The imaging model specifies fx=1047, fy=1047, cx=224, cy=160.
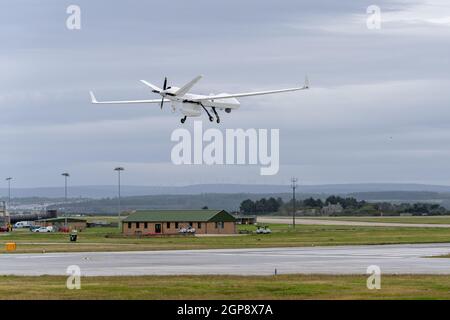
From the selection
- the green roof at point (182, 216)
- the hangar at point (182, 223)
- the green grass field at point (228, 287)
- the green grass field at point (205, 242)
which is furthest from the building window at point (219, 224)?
the green grass field at point (228, 287)

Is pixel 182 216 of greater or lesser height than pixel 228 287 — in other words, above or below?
above

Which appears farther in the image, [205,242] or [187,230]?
[187,230]

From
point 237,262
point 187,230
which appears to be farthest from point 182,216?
point 237,262

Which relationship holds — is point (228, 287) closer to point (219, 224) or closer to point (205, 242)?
point (205, 242)

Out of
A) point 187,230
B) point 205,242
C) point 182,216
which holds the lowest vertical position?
point 205,242

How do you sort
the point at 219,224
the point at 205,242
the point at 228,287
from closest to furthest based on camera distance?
the point at 228,287, the point at 205,242, the point at 219,224

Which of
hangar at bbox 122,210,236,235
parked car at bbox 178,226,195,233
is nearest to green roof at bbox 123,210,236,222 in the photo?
hangar at bbox 122,210,236,235
